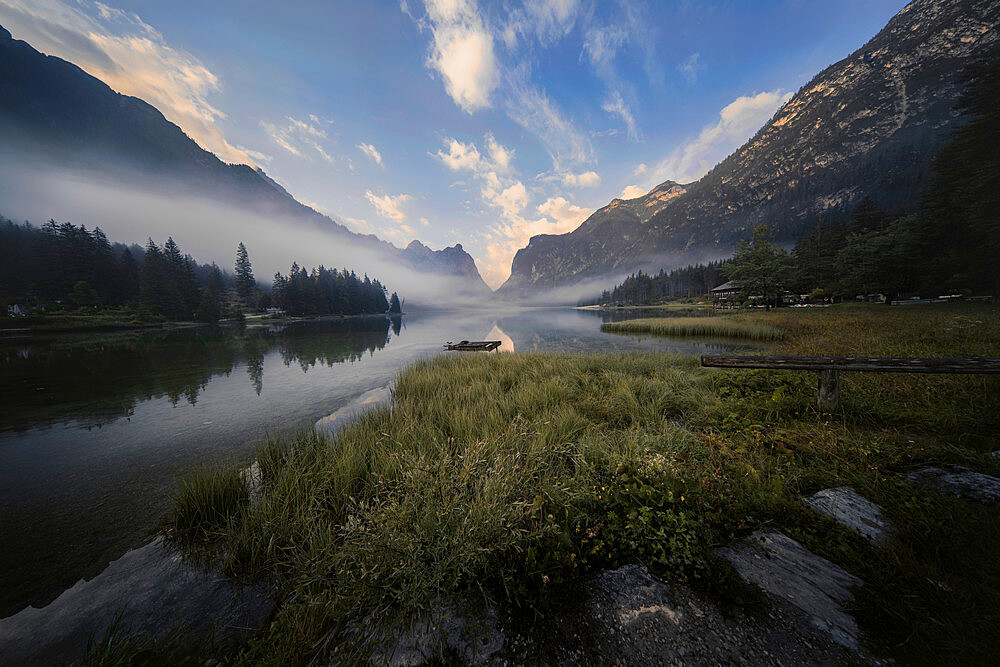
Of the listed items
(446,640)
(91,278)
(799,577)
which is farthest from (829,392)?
(91,278)

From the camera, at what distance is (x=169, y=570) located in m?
3.47

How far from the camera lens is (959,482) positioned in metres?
3.13

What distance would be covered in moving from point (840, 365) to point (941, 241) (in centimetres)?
3969

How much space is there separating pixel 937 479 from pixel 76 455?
46.4 ft

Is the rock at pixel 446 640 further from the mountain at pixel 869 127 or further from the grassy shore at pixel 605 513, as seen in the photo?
the mountain at pixel 869 127

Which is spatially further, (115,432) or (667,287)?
(667,287)

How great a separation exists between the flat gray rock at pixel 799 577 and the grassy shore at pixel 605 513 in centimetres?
10

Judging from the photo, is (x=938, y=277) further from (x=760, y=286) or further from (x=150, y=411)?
(x=150, y=411)

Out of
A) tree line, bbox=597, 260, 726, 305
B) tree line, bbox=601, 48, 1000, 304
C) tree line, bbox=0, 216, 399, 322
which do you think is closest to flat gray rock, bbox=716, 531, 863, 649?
tree line, bbox=601, 48, 1000, 304

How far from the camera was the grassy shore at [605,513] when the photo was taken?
2.25m

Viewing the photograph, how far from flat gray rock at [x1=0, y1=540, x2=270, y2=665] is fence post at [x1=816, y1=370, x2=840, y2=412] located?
8.46 meters

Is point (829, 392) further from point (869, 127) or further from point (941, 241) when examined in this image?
point (869, 127)

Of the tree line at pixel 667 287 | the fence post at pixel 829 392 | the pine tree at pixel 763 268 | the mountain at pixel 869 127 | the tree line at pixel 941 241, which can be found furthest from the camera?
the mountain at pixel 869 127

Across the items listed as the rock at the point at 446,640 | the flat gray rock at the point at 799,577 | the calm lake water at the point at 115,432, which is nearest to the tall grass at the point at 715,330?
the calm lake water at the point at 115,432
